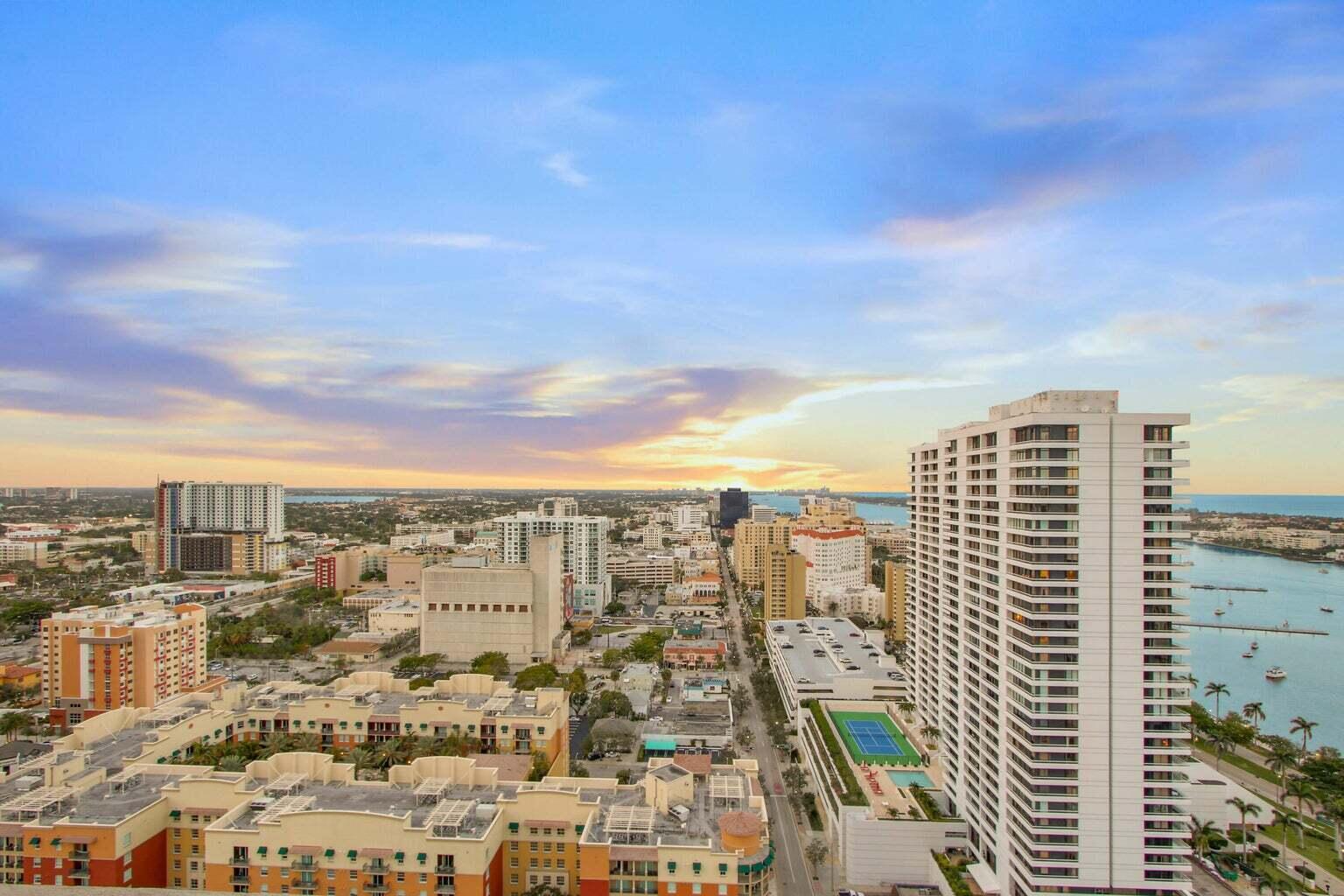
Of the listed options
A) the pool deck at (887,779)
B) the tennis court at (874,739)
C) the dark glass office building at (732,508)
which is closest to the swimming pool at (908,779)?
the pool deck at (887,779)

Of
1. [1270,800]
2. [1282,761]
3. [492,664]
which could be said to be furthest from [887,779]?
[492,664]

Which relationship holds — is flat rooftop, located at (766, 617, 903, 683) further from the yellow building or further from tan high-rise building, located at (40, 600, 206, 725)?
tan high-rise building, located at (40, 600, 206, 725)

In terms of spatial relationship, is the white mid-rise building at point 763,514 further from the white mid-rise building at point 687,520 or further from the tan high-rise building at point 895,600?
the tan high-rise building at point 895,600

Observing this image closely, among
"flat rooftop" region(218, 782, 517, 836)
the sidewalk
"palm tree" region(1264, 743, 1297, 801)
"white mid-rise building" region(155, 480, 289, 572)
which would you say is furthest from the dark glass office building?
"flat rooftop" region(218, 782, 517, 836)

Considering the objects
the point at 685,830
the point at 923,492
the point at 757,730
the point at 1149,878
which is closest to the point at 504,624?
the point at 757,730

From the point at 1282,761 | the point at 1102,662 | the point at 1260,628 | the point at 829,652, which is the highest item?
the point at 1102,662

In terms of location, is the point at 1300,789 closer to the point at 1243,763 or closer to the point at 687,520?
the point at 1243,763
